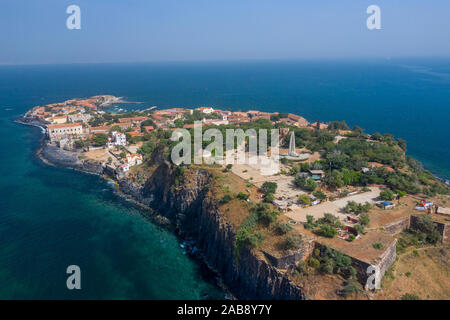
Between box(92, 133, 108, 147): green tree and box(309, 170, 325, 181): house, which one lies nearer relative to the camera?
box(309, 170, 325, 181): house

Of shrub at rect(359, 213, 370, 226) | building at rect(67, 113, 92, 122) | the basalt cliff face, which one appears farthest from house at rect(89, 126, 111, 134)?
shrub at rect(359, 213, 370, 226)

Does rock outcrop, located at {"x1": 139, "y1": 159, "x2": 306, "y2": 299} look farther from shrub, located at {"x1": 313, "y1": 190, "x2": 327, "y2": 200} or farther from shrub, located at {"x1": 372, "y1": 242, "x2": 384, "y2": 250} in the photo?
shrub, located at {"x1": 313, "y1": 190, "x2": 327, "y2": 200}

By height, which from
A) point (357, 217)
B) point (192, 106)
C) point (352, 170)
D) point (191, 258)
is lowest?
point (191, 258)

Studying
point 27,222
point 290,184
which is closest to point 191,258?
point 290,184

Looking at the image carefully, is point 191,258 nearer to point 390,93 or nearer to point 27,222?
point 27,222

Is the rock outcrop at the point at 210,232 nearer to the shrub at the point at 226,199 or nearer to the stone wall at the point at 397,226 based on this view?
the shrub at the point at 226,199
